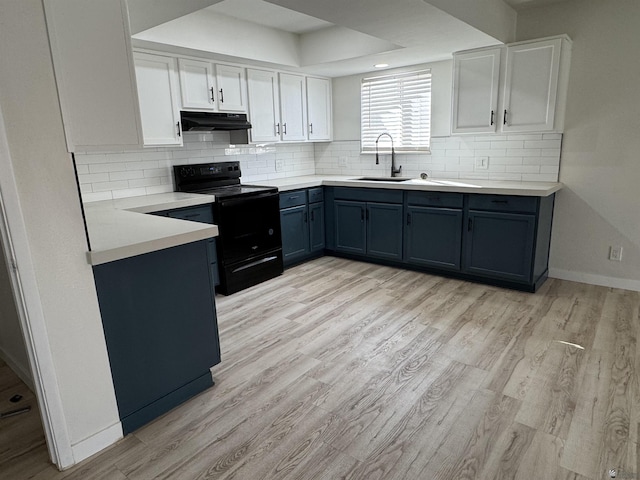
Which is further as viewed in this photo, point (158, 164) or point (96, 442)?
point (158, 164)

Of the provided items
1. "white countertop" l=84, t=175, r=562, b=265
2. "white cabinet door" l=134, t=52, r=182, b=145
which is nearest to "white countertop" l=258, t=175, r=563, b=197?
"white countertop" l=84, t=175, r=562, b=265

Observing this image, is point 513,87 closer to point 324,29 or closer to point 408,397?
point 324,29

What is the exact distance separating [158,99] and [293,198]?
1.60m

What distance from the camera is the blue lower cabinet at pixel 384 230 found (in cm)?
423

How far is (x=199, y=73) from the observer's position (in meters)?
3.64

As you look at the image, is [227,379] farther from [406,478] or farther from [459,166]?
[459,166]

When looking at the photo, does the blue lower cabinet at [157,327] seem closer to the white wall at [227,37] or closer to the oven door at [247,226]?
the oven door at [247,226]


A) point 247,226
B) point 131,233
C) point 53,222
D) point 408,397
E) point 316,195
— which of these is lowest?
point 408,397

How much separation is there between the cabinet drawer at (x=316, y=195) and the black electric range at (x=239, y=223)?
0.59 metres

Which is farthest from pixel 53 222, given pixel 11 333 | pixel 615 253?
pixel 615 253

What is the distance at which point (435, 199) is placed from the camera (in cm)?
391

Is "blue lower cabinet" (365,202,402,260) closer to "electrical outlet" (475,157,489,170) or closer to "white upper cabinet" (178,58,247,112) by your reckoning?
"electrical outlet" (475,157,489,170)

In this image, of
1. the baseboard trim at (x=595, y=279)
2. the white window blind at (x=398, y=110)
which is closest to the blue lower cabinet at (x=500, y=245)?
the baseboard trim at (x=595, y=279)

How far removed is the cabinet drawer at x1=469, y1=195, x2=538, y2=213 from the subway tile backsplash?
1.89ft
